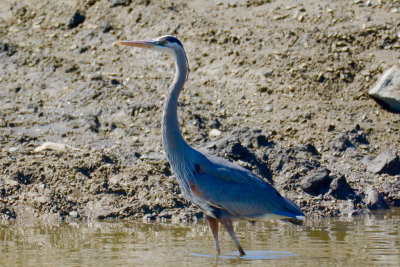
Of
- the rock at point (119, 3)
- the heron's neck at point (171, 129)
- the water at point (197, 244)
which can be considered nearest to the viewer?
the water at point (197, 244)

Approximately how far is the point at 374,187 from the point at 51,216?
163 inches

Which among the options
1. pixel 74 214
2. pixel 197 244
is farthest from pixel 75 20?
pixel 197 244

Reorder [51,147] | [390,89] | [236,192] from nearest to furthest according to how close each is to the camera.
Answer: [236,192], [51,147], [390,89]

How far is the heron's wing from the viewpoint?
7.66m

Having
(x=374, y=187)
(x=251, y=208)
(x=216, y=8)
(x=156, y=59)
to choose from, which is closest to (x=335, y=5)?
(x=216, y=8)

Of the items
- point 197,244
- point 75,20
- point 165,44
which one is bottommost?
point 197,244

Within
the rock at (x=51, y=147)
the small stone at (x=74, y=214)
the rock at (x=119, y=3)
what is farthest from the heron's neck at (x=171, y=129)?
the rock at (x=119, y=3)

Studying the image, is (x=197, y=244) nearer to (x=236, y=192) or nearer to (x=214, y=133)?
(x=236, y=192)

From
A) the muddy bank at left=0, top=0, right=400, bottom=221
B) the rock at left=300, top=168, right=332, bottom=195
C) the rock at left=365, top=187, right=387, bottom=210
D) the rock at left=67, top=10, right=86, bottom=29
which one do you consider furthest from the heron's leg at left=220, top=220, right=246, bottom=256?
the rock at left=67, top=10, right=86, bottom=29

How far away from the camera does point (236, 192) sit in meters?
7.76

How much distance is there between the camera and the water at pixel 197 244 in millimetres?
7230

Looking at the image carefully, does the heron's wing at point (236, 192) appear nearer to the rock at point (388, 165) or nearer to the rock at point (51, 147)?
the rock at point (388, 165)

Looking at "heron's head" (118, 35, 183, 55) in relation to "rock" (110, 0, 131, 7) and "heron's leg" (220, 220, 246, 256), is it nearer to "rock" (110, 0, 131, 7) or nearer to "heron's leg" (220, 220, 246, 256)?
"heron's leg" (220, 220, 246, 256)

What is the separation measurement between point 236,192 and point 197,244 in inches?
30.4
